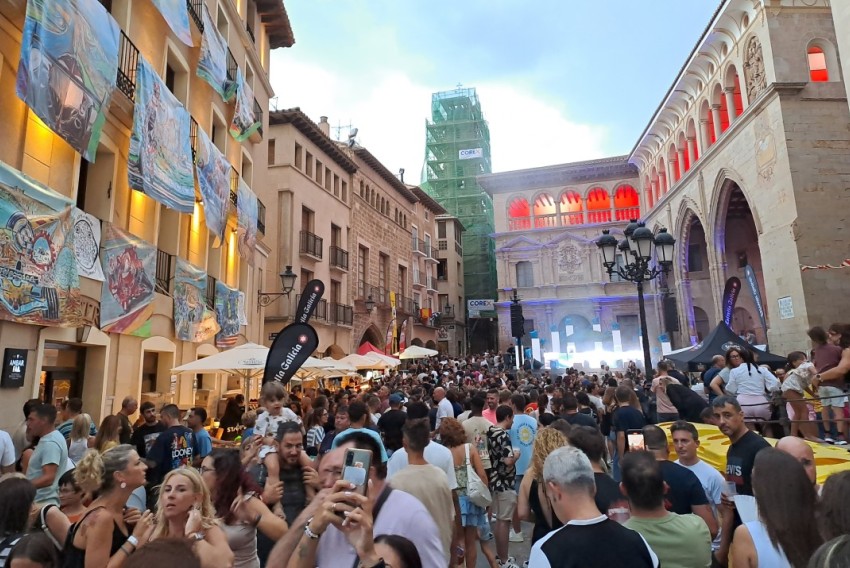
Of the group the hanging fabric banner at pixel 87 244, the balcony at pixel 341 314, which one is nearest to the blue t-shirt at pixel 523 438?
the hanging fabric banner at pixel 87 244

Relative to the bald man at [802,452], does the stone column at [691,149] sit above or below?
above

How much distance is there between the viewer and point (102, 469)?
3.03 metres

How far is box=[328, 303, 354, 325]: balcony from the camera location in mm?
25359

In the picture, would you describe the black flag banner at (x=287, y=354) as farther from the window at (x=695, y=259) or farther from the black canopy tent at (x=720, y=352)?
the window at (x=695, y=259)

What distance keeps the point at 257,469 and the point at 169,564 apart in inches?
92.9

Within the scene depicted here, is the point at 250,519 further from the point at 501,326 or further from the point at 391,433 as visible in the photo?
the point at 501,326

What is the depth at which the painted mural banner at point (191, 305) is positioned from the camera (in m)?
11.8

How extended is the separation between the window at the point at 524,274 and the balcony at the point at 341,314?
687 inches

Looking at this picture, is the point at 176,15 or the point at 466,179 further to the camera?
the point at 466,179

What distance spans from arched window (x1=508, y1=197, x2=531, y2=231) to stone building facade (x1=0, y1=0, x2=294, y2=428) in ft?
90.5

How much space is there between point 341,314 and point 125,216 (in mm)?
16423

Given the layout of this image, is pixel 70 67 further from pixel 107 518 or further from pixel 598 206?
pixel 598 206

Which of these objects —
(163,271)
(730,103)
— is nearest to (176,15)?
(163,271)

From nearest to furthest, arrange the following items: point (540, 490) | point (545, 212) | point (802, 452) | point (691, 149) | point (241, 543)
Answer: point (241, 543), point (802, 452), point (540, 490), point (691, 149), point (545, 212)
